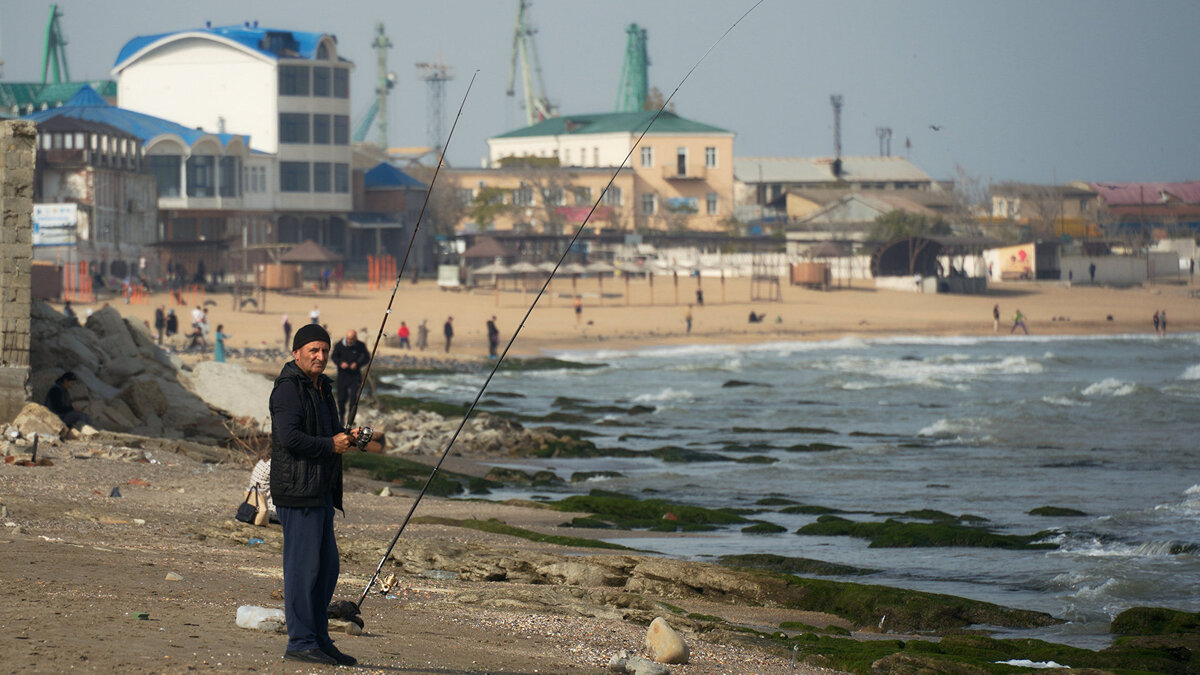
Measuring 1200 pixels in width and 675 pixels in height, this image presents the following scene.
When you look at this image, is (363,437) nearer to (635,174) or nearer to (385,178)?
(385,178)

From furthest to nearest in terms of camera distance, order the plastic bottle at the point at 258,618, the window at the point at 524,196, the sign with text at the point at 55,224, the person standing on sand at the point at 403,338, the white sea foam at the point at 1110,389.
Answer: the window at the point at 524,196 < the sign with text at the point at 55,224 < the person standing on sand at the point at 403,338 < the white sea foam at the point at 1110,389 < the plastic bottle at the point at 258,618

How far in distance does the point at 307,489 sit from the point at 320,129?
58911mm

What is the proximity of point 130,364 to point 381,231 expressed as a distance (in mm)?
50636

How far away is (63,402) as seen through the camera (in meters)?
14.3

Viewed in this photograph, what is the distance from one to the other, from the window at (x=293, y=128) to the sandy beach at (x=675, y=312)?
28.2 feet

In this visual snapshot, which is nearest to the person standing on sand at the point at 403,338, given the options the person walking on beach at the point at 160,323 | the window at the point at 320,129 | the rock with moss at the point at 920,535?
the person walking on beach at the point at 160,323

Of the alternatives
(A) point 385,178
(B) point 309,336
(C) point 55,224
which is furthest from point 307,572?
(A) point 385,178

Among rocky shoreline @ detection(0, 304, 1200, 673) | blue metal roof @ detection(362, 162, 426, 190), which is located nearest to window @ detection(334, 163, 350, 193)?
blue metal roof @ detection(362, 162, 426, 190)

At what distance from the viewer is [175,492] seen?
12.0 meters

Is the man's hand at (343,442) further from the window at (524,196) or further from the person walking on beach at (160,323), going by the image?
the window at (524,196)

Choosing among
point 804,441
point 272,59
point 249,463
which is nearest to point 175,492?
point 249,463

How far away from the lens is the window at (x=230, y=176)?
5928 cm

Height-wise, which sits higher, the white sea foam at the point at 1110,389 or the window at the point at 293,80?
the window at the point at 293,80

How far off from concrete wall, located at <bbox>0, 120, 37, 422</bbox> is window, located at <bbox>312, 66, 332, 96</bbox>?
161 feet
